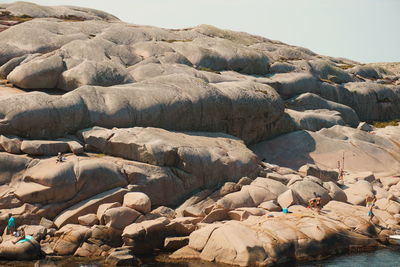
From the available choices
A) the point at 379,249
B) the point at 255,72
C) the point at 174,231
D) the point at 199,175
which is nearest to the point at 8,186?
the point at 174,231

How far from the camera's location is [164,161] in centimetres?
4175

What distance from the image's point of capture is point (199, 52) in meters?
72.8

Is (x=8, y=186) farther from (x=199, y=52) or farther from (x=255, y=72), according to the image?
(x=255, y=72)

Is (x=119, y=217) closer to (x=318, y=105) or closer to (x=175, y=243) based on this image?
(x=175, y=243)

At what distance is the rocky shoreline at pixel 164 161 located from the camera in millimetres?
34062

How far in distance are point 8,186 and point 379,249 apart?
2690 cm

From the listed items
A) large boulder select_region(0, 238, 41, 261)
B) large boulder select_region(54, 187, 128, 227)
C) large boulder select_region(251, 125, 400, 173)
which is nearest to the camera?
large boulder select_region(0, 238, 41, 261)

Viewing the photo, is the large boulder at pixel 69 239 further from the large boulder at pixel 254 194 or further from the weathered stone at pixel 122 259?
the large boulder at pixel 254 194

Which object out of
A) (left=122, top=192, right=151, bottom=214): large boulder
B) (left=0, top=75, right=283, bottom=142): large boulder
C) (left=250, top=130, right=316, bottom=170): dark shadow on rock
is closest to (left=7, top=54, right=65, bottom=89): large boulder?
(left=0, top=75, right=283, bottom=142): large boulder

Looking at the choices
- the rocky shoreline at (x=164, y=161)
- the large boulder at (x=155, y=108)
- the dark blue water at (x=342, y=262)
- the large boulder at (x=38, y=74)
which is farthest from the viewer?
the large boulder at (x=38, y=74)

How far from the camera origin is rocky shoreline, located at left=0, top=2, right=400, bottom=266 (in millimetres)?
34062

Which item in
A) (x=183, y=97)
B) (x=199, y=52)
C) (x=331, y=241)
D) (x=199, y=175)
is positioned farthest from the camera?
(x=199, y=52)

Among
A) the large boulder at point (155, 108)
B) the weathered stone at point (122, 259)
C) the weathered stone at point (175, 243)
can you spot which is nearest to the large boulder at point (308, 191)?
the large boulder at point (155, 108)

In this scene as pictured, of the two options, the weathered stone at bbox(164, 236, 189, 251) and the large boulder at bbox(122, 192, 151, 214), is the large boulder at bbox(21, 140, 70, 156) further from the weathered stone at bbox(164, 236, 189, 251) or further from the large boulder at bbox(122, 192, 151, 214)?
the weathered stone at bbox(164, 236, 189, 251)
